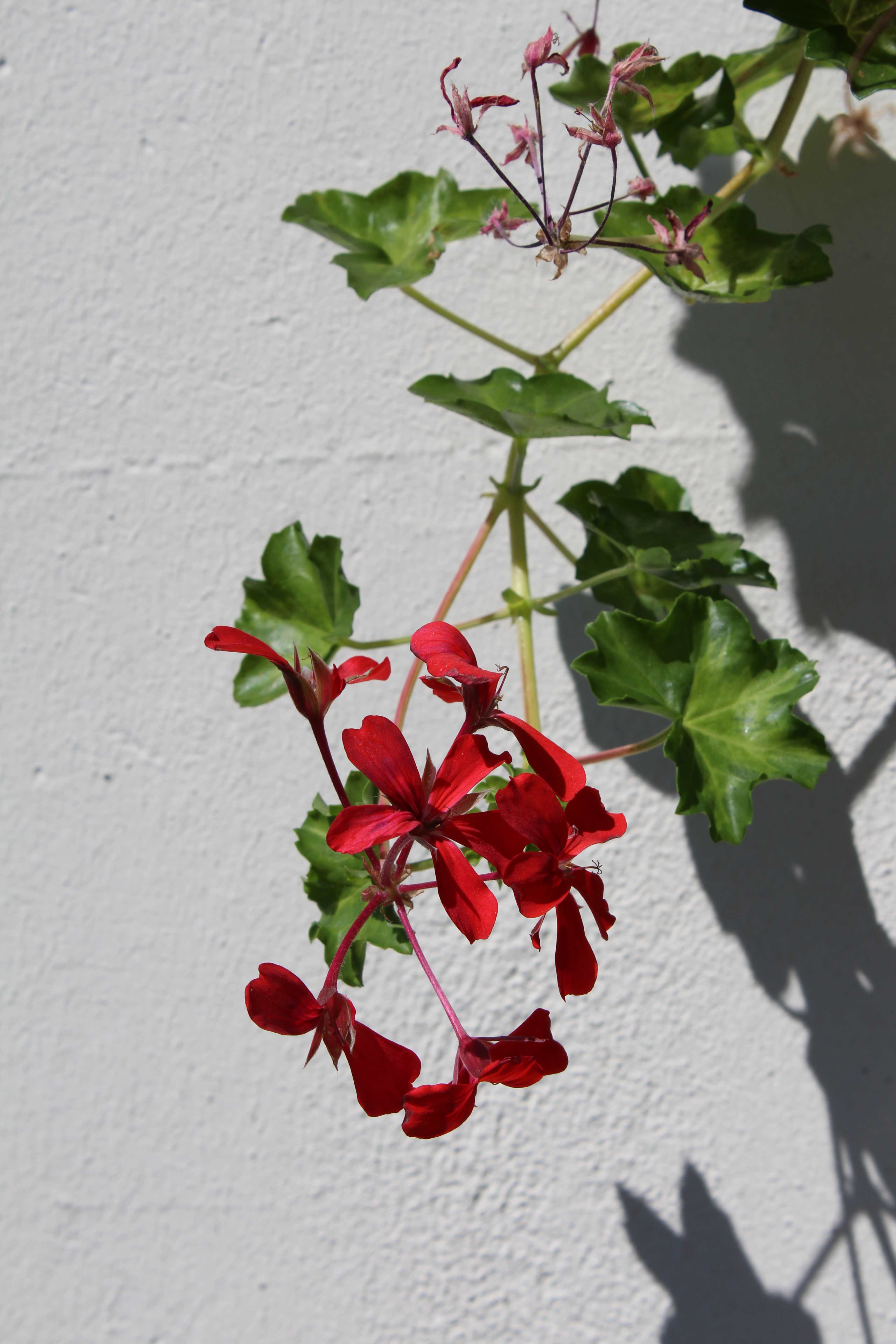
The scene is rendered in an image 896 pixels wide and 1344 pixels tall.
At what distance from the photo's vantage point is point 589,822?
401 millimetres

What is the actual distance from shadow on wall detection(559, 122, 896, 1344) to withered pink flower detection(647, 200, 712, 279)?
0.74ft

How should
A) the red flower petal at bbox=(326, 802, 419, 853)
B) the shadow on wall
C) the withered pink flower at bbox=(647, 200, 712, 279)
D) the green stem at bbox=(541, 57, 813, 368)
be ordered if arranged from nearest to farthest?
the red flower petal at bbox=(326, 802, 419, 853)
the withered pink flower at bbox=(647, 200, 712, 279)
the green stem at bbox=(541, 57, 813, 368)
the shadow on wall

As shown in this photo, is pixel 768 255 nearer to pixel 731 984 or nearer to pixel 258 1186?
pixel 731 984

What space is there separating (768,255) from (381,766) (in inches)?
16.1

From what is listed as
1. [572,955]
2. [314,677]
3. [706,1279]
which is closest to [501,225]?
[314,677]

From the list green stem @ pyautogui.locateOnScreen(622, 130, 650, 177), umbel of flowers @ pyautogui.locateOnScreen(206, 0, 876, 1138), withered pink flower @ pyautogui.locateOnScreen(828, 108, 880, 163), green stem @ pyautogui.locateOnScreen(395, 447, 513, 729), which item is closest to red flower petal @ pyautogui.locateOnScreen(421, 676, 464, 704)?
umbel of flowers @ pyautogui.locateOnScreen(206, 0, 876, 1138)

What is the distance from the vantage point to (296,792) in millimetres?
827

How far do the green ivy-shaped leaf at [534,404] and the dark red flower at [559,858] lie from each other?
0.72 ft

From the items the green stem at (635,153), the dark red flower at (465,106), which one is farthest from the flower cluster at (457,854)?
the green stem at (635,153)

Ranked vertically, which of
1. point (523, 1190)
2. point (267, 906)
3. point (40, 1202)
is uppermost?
point (267, 906)

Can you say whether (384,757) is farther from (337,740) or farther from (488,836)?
(337,740)

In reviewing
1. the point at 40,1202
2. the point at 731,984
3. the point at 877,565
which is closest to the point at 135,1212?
the point at 40,1202

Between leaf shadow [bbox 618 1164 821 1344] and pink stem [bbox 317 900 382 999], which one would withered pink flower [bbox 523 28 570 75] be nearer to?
pink stem [bbox 317 900 382 999]

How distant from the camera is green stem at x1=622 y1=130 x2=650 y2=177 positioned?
59 cm
